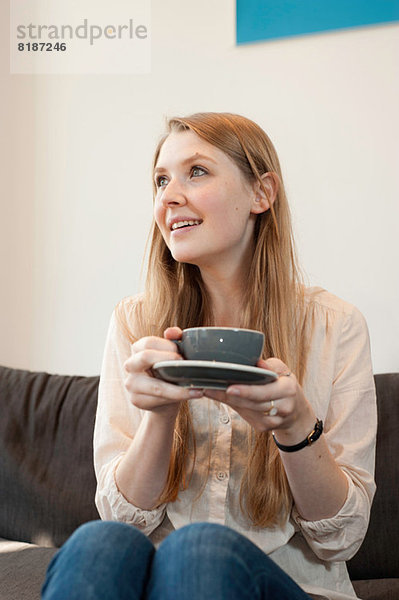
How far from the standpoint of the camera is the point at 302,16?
6.24 feet

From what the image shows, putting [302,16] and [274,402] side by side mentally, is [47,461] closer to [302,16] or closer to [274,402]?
[274,402]

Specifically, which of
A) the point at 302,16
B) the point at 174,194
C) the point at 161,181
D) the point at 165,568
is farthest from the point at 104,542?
the point at 302,16

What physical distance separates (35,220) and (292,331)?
1.19 meters

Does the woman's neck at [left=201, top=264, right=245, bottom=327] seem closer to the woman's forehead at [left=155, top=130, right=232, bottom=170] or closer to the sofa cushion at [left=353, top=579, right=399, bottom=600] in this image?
the woman's forehead at [left=155, top=130, right=232, bottom=170]

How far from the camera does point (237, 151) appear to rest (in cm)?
131

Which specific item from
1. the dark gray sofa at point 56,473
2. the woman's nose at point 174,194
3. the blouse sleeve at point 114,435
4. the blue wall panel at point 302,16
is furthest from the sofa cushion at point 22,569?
the blue wall panel at point 302,16

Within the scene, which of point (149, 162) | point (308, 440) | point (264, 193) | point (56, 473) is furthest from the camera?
point (149, 162)

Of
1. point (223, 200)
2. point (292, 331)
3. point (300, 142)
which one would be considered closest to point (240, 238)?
point (223, 200)

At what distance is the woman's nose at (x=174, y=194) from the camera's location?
1251 millimetres

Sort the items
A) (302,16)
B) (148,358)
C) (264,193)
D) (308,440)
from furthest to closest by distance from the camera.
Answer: (302,16) < (264,193) < (308,440) < (148,358)

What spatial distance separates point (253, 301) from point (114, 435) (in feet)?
1.18

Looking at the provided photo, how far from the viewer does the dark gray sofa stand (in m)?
1.53

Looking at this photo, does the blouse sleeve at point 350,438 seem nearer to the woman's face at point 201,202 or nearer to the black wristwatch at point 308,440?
the black wristwatch at point 308,440

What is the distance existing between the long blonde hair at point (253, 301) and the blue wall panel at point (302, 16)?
2.30 feet
